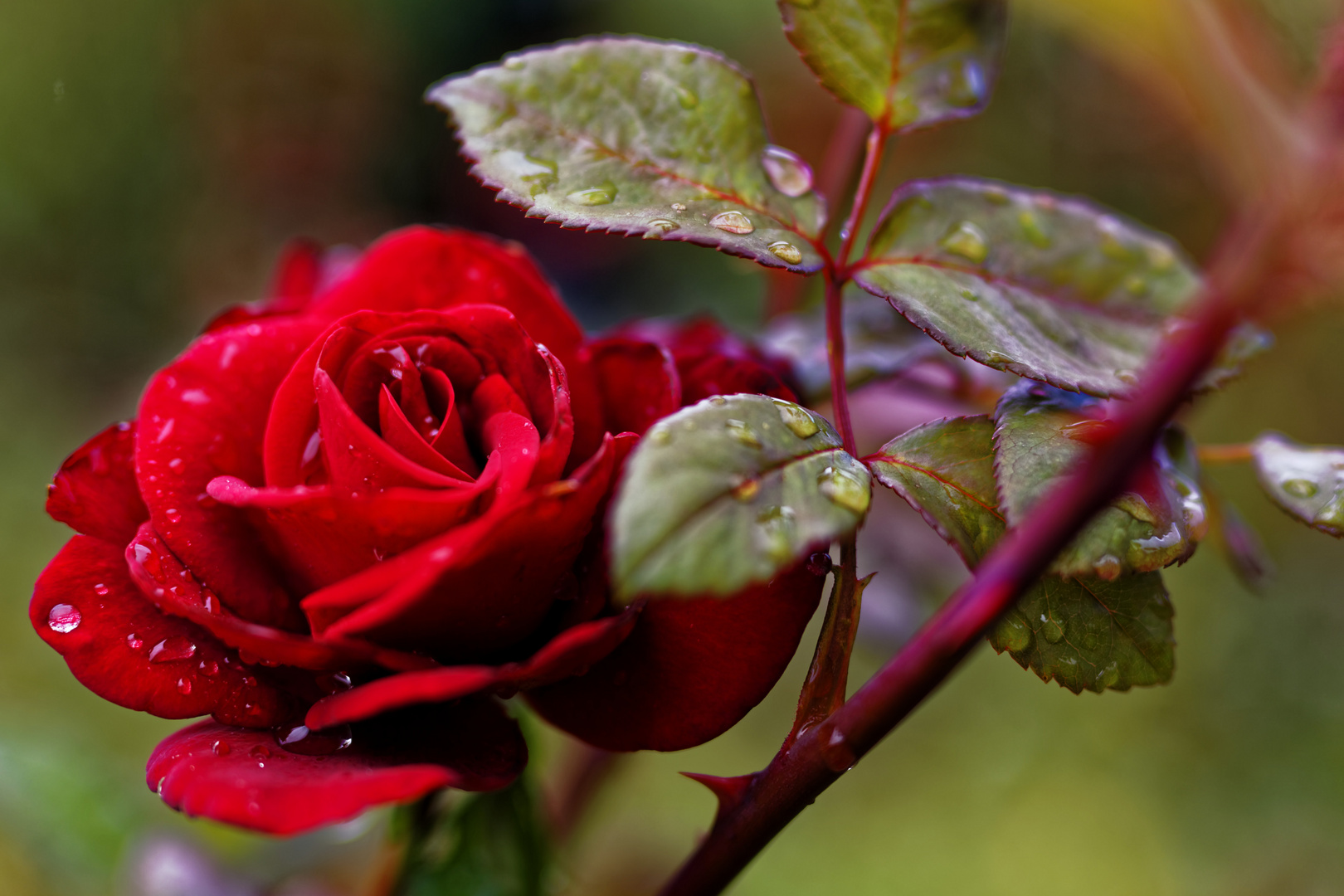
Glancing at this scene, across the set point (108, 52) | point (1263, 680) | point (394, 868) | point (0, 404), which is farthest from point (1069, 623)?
point (108, 52)

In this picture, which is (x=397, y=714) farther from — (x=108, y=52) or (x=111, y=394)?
(x=108, y=52)

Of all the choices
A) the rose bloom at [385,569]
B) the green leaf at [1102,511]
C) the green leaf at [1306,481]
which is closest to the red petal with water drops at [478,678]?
the rose bloom at [385,569]

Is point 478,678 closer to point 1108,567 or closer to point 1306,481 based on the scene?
point 1108,567

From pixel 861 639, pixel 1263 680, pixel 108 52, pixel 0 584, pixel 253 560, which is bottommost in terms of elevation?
pixel 1263 680

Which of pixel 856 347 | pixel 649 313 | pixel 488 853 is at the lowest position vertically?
pixel 649 313

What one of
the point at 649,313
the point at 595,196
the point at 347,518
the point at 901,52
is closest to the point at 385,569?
the point at 347,518

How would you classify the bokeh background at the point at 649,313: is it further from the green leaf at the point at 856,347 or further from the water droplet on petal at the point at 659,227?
the water droplet on petal at the point at 659,227

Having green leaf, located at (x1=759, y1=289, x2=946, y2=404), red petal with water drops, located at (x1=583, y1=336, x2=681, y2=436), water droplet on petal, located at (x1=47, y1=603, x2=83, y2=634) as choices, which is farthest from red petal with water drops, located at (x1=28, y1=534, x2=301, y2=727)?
green leaf, located at (x1=759, y1=289, x2=946, y2=404)
